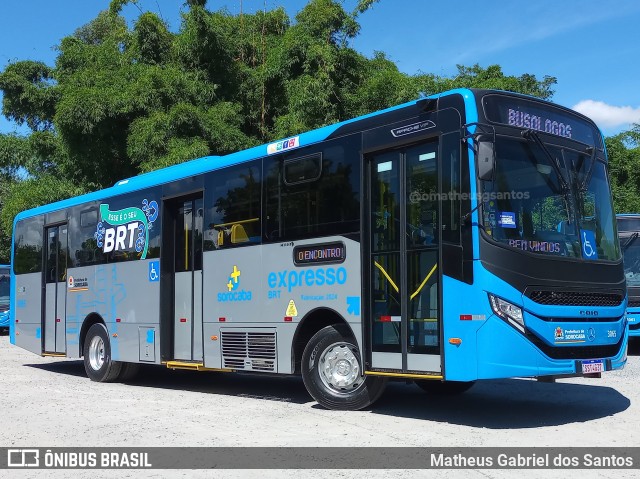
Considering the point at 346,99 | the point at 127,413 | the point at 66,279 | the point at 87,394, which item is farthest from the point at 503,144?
the point at 346,99

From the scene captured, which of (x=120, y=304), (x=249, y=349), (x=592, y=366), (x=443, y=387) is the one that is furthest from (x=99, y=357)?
(x=592, y=366)

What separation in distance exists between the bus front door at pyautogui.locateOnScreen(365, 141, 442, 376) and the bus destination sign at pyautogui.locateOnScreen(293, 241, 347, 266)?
1.48 ft

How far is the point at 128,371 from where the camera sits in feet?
43.9

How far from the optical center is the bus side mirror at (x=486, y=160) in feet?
24.2

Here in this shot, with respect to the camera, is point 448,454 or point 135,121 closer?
point 448,454

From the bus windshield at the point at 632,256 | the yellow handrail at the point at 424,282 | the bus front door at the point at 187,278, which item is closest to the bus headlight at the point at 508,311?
the yellow handrail at the point at 424,282

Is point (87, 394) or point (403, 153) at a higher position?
point (403, 153)

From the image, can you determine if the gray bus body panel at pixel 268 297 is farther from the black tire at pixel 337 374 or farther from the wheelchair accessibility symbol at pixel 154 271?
the wheelchair accessibility symbol at pixel 154 271

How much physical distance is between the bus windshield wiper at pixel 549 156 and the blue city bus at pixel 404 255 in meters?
0.02

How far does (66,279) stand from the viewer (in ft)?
47.5

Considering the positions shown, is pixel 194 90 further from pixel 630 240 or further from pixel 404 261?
pixel 404 261

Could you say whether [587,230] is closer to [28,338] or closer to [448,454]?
[448,454]
